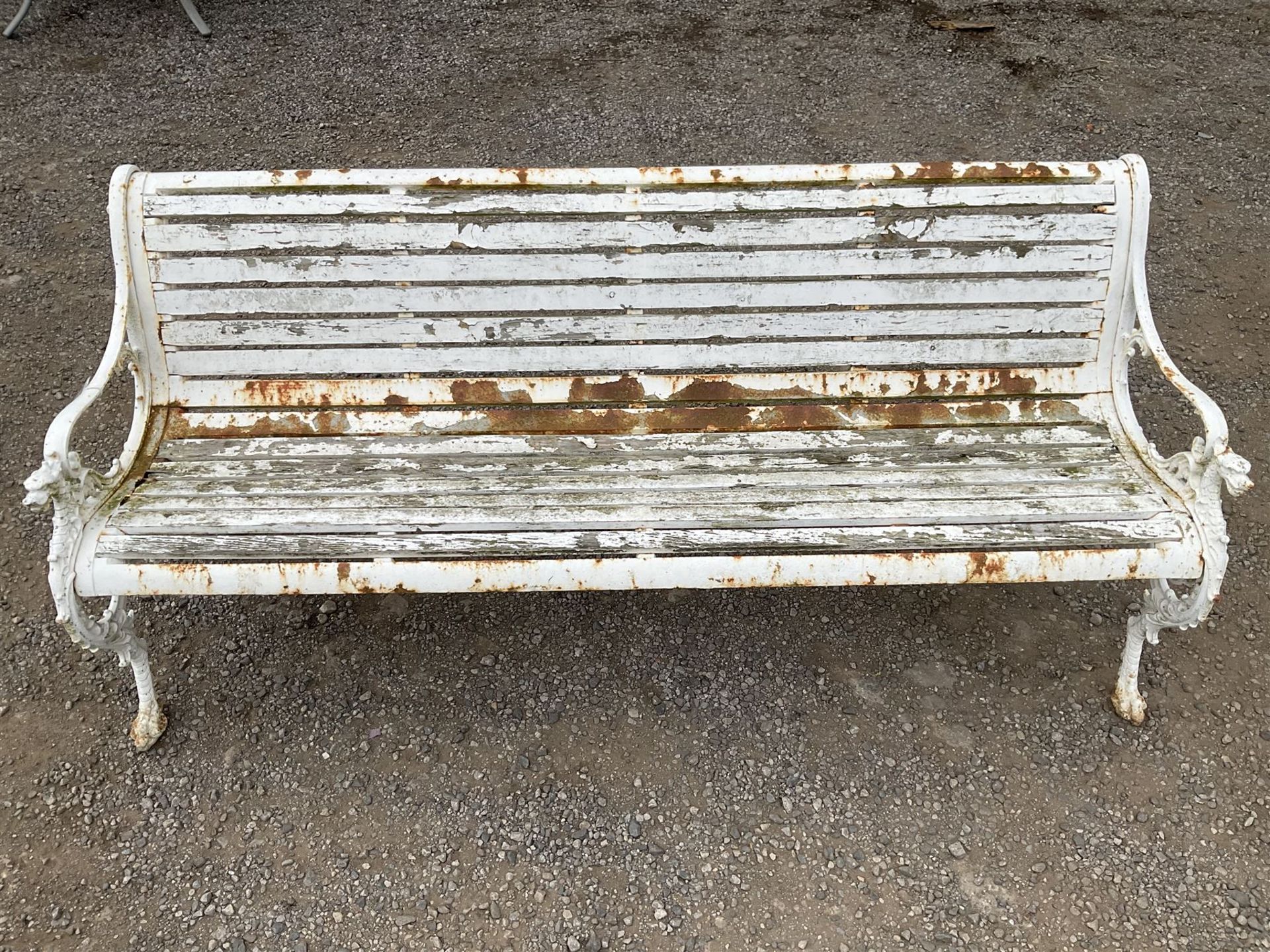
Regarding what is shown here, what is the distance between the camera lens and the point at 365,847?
2.76 meters

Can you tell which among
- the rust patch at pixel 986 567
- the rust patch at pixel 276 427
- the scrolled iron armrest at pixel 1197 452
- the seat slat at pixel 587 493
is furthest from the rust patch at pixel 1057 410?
the rust patch at pixel 276 427

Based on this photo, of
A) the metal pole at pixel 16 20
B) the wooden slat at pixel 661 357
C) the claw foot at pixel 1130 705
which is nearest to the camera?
the claw foot at pixel 1130 705

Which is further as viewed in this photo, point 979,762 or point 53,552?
point 979,762

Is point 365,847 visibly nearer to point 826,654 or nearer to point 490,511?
point 490,511

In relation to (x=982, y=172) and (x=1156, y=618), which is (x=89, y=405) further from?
→ (x=1156, y=618)

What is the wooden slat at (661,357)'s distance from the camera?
315cm

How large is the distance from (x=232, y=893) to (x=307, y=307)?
1692mm

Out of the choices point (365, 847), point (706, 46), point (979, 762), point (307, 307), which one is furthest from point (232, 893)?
point (706, 46)

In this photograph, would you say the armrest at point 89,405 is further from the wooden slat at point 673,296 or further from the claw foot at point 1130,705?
the claw foot at point 1130,705

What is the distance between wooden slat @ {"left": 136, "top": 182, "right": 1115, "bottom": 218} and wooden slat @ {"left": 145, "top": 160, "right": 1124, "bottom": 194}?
0.02 m

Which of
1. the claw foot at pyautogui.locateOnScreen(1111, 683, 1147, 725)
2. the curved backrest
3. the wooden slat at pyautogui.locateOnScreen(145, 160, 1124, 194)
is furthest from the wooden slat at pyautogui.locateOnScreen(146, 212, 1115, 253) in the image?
the claw foot at pyautogui.locateOnScreen(1111, 683, 1147, 725)

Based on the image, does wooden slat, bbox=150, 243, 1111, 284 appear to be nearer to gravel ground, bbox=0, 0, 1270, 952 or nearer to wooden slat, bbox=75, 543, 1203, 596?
wooden slat, bbox=75, 543, 1203, 596

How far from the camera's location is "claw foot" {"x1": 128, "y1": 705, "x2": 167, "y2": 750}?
2.97 meters

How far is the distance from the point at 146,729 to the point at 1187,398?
10.7 feet
